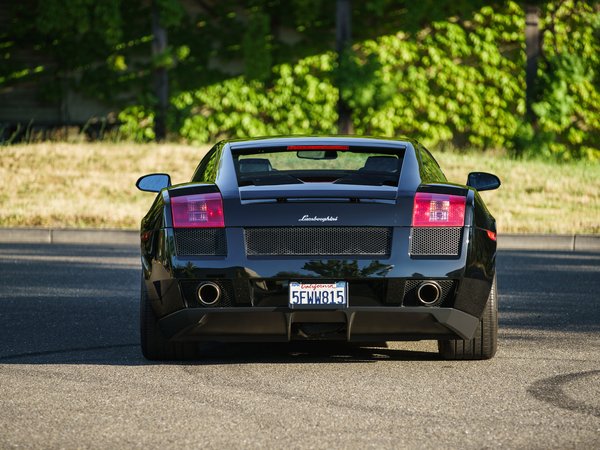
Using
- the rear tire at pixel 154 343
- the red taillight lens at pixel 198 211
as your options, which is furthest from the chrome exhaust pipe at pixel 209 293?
the rear tire at pixel 154 343

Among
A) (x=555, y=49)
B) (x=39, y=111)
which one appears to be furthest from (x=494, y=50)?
(x=39, y=111)

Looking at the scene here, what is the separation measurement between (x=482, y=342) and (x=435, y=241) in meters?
0.73

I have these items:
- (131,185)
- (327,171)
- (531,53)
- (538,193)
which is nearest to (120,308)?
(327,171)

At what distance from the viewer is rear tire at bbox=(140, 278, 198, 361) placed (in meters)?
6.80

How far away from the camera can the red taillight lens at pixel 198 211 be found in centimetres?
645

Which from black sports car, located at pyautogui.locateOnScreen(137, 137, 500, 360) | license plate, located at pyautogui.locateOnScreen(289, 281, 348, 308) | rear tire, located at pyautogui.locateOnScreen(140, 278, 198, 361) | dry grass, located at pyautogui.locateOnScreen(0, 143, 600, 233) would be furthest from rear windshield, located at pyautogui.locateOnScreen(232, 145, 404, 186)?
dry grass, located at pyautogui.locateOnScreen(0, 143, 600, 233)

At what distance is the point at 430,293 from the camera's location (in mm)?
6441

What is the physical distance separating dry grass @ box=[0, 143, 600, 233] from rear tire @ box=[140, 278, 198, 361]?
948 cm

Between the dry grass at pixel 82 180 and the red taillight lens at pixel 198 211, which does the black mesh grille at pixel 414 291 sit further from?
the dry grass at pixel 82 180

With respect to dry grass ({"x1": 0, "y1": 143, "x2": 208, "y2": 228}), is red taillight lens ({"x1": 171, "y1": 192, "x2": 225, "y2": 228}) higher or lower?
higher

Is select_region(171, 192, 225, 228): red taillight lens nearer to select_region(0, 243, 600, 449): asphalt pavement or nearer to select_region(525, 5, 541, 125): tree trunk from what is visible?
select_region(0, 243, 600, 449): asphalt pavement

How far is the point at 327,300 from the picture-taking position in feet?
20.9

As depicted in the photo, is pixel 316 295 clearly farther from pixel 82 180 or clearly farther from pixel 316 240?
pixel 82 180

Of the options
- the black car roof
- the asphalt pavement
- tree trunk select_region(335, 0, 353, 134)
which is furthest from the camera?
tree trunk select_region(335, 0, 353, 134)
